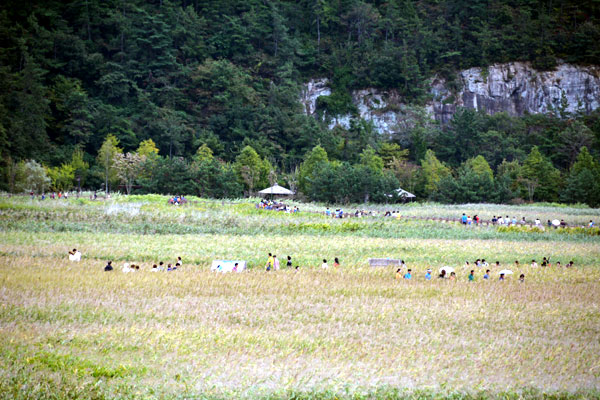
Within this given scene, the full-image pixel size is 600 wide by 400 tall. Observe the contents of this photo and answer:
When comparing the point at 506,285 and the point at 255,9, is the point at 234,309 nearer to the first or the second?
the point at 506,285

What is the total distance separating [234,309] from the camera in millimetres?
13969

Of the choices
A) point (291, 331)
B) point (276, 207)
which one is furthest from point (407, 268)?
point (276, 207)

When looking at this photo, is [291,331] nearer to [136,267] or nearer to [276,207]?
[136,267]

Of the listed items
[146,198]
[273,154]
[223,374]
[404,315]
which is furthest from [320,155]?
[223,374]

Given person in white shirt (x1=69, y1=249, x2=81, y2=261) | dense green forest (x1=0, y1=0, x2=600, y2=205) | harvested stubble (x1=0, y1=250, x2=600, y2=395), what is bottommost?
harvested stubble (x1=0, y1=250, x2=600, y2=395)

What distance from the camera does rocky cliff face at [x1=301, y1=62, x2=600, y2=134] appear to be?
310ft

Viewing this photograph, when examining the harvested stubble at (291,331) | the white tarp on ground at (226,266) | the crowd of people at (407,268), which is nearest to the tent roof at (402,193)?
the crowd of people at (407,268)

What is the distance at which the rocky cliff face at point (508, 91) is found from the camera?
9456 centimetres

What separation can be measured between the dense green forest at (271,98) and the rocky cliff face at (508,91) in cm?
210

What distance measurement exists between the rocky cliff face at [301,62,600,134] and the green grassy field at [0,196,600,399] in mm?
71478

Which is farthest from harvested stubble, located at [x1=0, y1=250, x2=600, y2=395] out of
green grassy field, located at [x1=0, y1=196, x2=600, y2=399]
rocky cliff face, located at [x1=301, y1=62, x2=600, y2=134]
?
rocky cliff face, located at [x1=301, y1=62, x2=600, y2=134]

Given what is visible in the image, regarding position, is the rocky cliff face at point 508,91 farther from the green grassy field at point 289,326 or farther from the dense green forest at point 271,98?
the green grassy field at point 289,326

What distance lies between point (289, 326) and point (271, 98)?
248ft

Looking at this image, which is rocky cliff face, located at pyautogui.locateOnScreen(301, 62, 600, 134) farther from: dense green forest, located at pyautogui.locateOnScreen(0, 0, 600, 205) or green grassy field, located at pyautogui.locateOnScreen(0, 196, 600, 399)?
green grassy field, located at pyautogui.locateOnScreen(0, 196, 600, 399)
